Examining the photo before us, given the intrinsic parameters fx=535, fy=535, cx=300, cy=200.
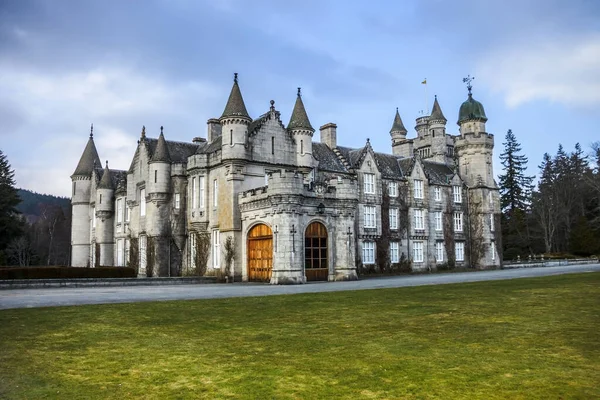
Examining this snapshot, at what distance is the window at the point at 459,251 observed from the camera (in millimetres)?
48994

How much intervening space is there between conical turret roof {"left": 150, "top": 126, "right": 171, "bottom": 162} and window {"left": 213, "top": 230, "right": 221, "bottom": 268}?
731cm

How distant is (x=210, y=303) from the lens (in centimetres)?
1641

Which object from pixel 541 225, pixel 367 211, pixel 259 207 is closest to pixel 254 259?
pixel 259 207

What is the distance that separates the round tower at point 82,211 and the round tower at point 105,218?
158 inches

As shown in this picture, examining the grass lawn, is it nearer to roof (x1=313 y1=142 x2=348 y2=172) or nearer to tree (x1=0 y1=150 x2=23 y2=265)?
roof (x1=313 y1=142 x2=348 y2=172)

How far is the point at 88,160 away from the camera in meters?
52.6

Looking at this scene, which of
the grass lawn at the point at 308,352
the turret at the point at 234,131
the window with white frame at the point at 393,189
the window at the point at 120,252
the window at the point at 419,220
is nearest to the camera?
the grass lawn at the point at 308,352

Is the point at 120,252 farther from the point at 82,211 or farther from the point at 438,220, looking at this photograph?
the point at 438,220

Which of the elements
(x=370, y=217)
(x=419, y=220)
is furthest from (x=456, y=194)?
(x=370, y=217)

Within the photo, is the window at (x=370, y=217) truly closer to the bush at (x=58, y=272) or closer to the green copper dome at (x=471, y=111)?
the green copper dome at (x=471, y=111)

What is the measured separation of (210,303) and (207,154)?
852 inches

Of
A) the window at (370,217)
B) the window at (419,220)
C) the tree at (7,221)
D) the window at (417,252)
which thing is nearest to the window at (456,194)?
the window at (419,220)

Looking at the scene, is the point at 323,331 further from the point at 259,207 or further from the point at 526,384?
the point at 259,207

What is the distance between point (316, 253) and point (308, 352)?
2296 centimetres
